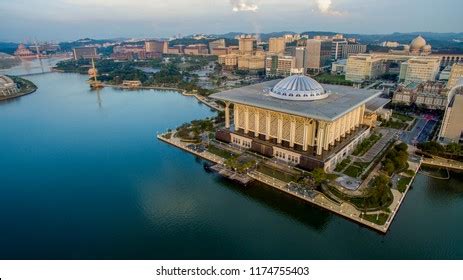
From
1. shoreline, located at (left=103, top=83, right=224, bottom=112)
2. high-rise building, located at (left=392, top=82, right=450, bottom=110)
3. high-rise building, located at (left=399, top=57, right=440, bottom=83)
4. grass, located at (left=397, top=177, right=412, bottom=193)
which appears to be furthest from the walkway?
high-rise building, located at (left=399, top=57, right=440, bottom=83)

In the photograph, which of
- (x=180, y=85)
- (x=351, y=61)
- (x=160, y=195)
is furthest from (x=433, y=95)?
(x=180, y=85)

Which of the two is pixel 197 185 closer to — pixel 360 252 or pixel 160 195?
pixel 160 195

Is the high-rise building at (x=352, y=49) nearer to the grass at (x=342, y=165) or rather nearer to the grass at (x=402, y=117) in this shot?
the grass at (x=402, y=117)

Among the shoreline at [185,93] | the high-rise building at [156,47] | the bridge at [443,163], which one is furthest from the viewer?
the high-rise building at [156,47]

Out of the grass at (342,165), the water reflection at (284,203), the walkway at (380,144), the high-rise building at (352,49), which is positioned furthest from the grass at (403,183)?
the high-rise building at (352,49)

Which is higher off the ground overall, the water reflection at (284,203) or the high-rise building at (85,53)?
the high-rise building at (85,53)

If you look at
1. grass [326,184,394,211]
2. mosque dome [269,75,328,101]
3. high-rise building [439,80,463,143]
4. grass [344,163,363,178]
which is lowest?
grass [326,184,394,211]

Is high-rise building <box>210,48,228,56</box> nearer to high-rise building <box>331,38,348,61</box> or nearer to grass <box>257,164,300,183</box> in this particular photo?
high-rise building <box>331,38,348,61</box>
